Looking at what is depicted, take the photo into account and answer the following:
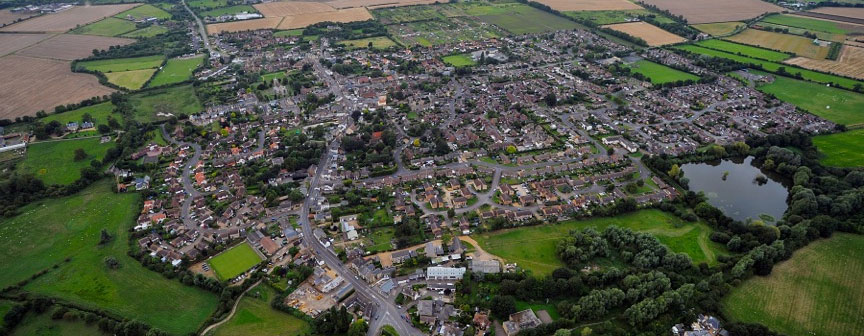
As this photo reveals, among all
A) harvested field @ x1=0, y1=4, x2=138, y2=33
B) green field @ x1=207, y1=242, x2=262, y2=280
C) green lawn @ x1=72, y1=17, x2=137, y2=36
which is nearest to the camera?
green field @ x1=207, y1=242, x2=262, y2=280

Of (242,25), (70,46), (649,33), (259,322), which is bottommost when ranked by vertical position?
(259,322)

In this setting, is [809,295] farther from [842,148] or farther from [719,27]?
[719,27]

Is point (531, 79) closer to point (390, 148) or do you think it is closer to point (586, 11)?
point (390, 148)

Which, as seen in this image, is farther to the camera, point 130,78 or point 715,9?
point 715,9

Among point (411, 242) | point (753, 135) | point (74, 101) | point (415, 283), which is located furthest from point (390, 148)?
point (74, 101)

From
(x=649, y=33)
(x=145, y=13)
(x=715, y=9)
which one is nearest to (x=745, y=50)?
(x=649, y=33)

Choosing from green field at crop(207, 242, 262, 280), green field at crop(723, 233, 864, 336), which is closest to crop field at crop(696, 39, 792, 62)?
green field at crop(723, 233, 864, 336)

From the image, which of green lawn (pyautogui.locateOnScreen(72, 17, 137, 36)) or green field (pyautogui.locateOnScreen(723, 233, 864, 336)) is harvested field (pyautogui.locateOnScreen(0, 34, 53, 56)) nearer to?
green lawn (pyautogui.locateOnScreen(72, 17, 137, 36))
